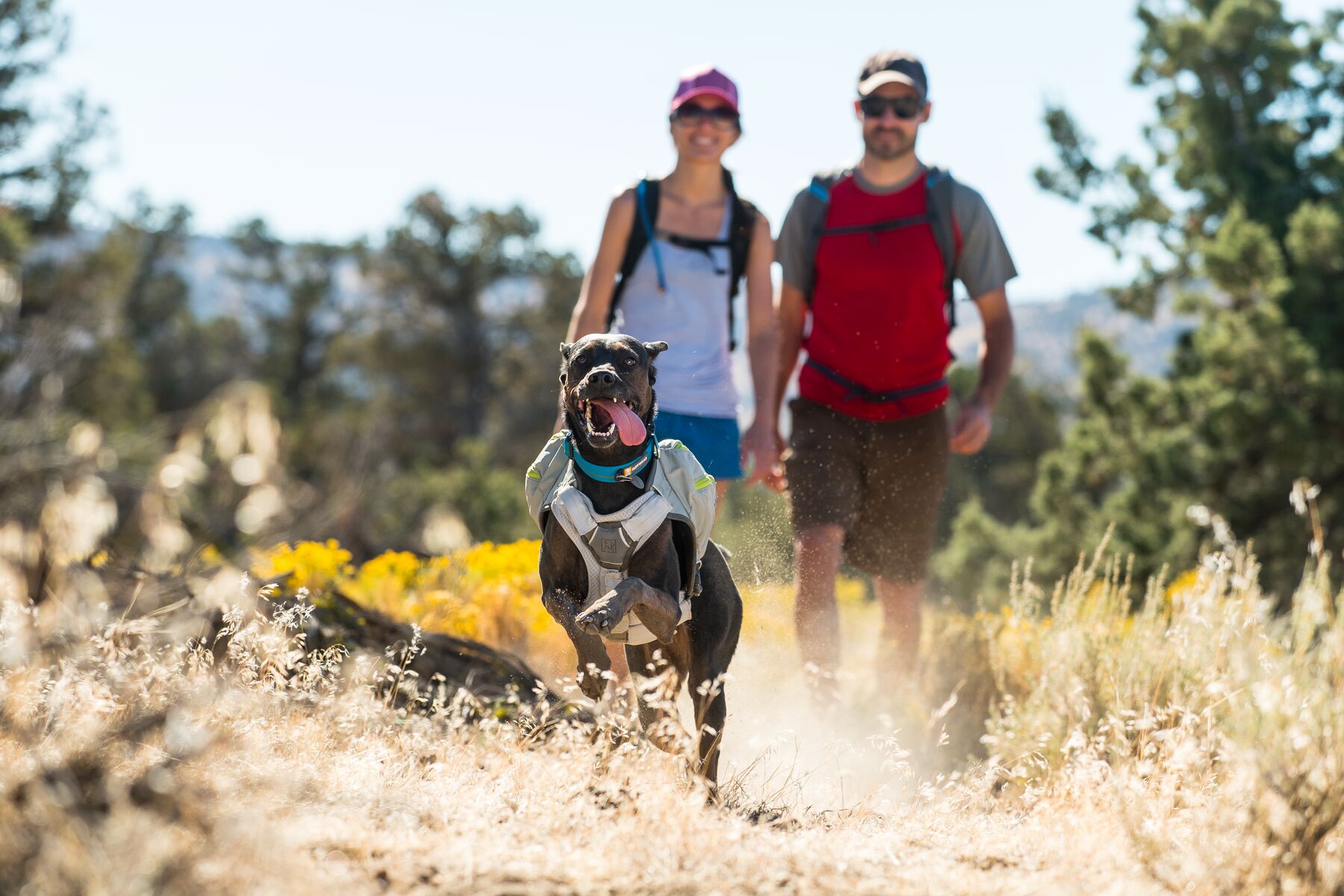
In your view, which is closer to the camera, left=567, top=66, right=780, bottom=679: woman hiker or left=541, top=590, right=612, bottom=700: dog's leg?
left=541, top=590, right=612, bottom=700: dog's leg

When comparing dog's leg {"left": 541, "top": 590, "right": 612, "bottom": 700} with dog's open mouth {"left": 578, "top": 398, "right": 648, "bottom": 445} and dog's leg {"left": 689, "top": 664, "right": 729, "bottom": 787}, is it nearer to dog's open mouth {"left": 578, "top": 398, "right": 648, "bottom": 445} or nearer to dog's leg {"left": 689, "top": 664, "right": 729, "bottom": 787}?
dog's leg {"left": 689, "top": 664, "right": 729, "bottom": 787}

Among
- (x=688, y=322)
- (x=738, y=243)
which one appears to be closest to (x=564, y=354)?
A: (x=688, y=322)

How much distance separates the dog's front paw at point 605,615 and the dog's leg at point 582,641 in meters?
0.11

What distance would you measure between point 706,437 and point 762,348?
1.80 feet

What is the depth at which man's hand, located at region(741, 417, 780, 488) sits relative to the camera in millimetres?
4645

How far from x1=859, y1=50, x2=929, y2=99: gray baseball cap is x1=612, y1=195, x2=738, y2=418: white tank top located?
1.14 meters

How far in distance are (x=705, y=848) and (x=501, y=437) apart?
98.2 ft

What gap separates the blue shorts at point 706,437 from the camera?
167 inches

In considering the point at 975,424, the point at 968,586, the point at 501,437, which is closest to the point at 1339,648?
the point at 975,424

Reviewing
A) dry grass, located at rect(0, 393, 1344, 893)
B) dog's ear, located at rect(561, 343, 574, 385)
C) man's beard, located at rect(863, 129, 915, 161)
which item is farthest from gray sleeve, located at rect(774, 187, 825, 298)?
dog's ear, located at rect(561, 343, 574, 385)

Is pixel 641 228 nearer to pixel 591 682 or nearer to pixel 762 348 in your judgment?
pixel 762 348

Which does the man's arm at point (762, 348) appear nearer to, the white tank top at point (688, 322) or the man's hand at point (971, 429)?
the white tank top at point (688, 322)

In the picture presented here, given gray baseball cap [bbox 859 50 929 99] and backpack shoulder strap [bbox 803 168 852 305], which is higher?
gray baseball cap [bbox 859 50 929 99]

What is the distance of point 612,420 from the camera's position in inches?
125
